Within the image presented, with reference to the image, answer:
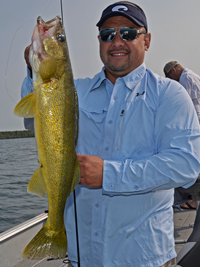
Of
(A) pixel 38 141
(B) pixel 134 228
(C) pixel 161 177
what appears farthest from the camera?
(B) pixel 134 228

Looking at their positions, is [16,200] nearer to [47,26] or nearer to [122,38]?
[122,38]

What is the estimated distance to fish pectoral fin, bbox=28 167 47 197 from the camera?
1.75 metres

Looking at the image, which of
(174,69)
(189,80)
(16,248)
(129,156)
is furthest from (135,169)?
(174,69)

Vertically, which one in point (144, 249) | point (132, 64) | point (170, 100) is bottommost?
point (144, 249)

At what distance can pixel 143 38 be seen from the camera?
8.07ft

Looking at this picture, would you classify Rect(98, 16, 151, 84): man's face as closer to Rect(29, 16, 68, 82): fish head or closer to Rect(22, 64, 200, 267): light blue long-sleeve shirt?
Rect(22, 64, 200, 267): light blue long-sleeve shirt

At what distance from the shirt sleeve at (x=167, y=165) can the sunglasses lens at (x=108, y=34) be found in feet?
2.66

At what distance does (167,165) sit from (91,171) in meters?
0.50

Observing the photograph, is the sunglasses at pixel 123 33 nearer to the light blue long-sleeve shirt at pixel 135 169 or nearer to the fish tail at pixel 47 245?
the light blue long-sleeve shirt at pixel 135 169

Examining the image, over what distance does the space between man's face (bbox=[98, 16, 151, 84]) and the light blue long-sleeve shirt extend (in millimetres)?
99

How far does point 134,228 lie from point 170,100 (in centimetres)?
95

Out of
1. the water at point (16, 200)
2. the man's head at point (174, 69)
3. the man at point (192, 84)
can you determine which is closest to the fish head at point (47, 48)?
the man at point (192, 84)

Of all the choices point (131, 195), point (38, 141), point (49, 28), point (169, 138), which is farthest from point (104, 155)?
point (49, 28)

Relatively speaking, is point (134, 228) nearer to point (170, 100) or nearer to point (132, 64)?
point (170, 100)
